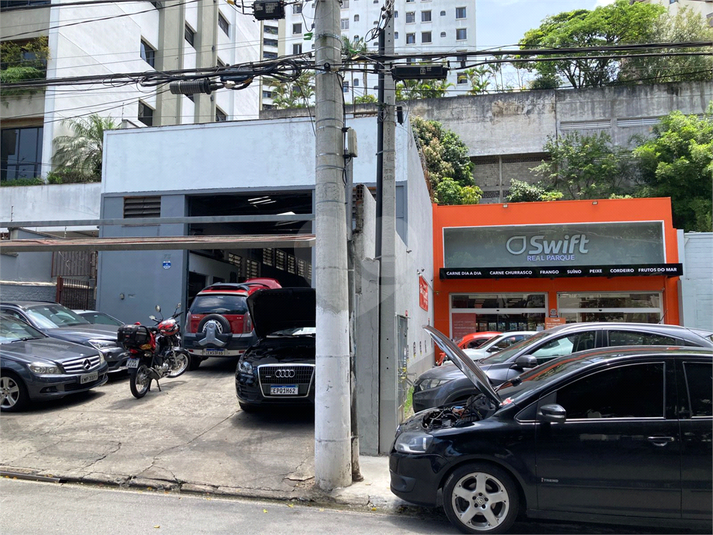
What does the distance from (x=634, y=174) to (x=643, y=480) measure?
30.7m

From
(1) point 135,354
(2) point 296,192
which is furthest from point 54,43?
(1) point 135,354

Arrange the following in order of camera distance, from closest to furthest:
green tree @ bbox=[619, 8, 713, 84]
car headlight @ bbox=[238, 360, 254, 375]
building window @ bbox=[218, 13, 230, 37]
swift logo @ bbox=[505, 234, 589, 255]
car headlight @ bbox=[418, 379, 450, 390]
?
car headlight @ bbox=[418, 379, 450, 390]
car headlight @ bbox=[238, 360, 254, 375]
swift logo @ bbox=[505, 234, 589, 255]
green tree @ bbox=[619, 8, 713, 84]
building window @ bbox=[218, 13, 230, 37]

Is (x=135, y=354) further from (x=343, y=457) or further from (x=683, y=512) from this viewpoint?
(x=683, y=512)

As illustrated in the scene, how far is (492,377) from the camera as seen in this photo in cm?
793

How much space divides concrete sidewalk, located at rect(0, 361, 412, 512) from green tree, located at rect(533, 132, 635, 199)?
27.2 m

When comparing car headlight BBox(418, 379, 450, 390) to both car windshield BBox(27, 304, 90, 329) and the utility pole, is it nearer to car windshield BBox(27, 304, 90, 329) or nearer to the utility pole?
the utility pole

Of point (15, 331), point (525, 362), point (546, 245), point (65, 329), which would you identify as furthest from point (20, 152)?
point (525, 362)

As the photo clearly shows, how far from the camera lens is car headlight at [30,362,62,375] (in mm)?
8852

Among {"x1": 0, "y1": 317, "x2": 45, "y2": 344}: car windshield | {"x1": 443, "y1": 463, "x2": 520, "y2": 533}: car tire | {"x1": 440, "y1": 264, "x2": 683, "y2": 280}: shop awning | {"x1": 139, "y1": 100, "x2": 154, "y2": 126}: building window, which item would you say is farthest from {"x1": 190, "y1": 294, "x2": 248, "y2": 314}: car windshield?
{"x1": 139, "y1": 100, "x2": 154, "y2": 126}: building window

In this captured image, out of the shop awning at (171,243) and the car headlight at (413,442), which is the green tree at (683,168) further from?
the car headlight at (413,442)

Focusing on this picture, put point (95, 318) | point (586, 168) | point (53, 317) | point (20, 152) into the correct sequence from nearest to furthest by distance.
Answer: point (53, 317)
point (95, 318)
point (20, 152)
point (586, 168)

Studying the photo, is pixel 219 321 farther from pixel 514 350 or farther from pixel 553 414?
pixel 553 414

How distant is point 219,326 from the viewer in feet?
41.2

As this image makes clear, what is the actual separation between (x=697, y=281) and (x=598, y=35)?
82.1 ft
